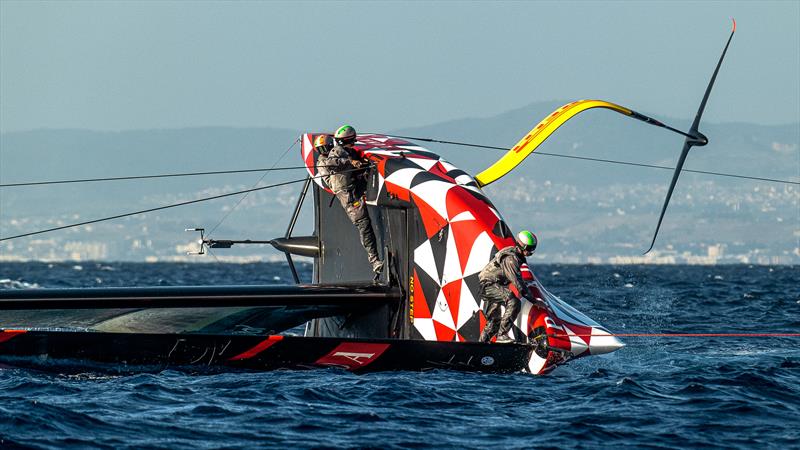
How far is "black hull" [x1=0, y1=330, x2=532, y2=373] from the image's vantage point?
14.0m

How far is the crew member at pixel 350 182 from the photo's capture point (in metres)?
16.4

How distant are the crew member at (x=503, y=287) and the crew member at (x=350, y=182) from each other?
221cm

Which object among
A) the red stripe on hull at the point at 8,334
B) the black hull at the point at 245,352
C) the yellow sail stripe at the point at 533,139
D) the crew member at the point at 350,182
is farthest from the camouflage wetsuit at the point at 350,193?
the red stripe on hull at the point at 8,334

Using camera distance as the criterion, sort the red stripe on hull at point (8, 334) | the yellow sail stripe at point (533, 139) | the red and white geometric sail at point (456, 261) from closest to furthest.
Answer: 1. the red stripe on hull at point (8, 334)
2. the red and white geometric sail at point (456, 261)
3. the yellow sail stripe at point (533, 139)

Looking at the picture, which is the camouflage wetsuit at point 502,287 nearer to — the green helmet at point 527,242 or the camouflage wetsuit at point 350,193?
the green helmet at point 527,242

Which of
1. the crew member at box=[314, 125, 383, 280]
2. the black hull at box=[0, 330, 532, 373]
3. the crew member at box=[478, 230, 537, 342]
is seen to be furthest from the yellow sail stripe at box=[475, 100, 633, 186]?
the black hull at box=[0, 330, 532, 373]

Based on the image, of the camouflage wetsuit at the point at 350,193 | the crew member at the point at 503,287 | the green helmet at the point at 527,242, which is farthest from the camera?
the camouflage wetsuit at the point at 350,193

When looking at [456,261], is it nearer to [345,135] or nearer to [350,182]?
[350,182]

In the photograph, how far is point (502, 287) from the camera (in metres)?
14.4

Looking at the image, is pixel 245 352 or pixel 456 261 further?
pixel 456 261

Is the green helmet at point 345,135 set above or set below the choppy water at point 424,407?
above

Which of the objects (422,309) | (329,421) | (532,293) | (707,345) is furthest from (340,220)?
(329,421)

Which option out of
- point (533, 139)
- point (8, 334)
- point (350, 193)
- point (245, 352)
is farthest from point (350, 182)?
point (8, 334)

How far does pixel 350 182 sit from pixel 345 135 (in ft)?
2.03
